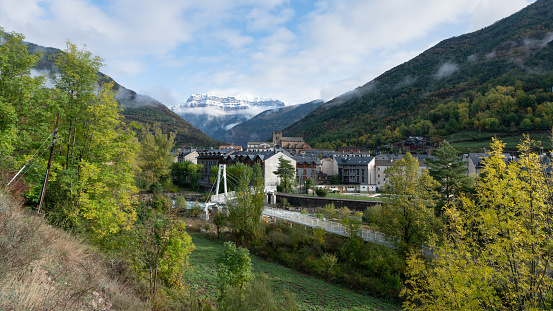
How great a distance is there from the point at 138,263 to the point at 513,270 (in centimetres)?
1057

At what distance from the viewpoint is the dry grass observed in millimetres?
4262

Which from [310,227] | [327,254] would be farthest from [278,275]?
[310,227]

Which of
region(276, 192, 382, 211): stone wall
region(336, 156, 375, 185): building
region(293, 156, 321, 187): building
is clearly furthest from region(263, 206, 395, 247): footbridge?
region(336, 156, 375, 185): building

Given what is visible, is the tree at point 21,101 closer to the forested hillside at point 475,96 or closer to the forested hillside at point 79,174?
the forested hillside at point 79,174

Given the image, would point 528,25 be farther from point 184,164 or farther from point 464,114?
point 184,164

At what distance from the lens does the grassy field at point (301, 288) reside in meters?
15.0

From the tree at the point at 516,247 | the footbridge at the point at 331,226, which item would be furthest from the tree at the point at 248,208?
the tree at the point at 516,247

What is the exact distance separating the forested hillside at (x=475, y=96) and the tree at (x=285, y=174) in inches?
2617

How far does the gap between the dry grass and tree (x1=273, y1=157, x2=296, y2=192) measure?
40.5m

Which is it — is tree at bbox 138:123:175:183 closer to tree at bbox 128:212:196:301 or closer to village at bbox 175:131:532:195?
village at bbox 175:131:532:195

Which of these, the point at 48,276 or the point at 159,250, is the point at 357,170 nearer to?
the point at 159,250

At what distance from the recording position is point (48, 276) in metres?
5.86

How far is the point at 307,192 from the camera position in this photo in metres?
50.7

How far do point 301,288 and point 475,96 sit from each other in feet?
469
